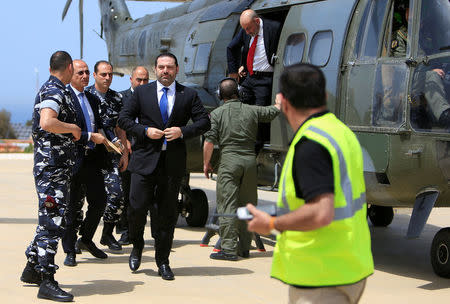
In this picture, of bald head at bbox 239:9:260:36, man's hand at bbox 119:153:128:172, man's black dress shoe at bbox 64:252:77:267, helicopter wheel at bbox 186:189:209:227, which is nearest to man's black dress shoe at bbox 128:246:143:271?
man's black dress shoe at bbox 64:252:77:267

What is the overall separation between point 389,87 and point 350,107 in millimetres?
515

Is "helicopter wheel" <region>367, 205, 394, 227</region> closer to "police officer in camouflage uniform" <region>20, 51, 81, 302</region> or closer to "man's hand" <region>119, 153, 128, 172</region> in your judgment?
"man's hand" <region>119, 153, 128, 172</region>

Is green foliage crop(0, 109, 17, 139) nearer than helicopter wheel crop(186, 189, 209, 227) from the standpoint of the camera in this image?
No

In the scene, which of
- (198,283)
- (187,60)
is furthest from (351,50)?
(187,60)

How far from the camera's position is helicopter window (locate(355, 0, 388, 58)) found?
6.73 m

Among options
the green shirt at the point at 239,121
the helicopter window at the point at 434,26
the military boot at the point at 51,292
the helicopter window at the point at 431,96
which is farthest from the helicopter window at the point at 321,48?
the military boot at the point at 51,292

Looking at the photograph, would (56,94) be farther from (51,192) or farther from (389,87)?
(389,87)

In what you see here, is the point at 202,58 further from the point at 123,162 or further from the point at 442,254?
the point at 442,254

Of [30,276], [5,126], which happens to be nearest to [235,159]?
[30,276]

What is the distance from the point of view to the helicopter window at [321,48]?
23.9 feet

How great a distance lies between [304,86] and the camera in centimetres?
289

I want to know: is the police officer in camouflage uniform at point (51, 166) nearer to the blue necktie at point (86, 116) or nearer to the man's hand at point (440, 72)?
the blue necktie at point (86, 116)

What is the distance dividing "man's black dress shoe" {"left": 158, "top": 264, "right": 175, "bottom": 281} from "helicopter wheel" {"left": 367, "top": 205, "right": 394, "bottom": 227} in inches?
188

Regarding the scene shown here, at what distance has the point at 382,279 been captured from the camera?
6621 mm
